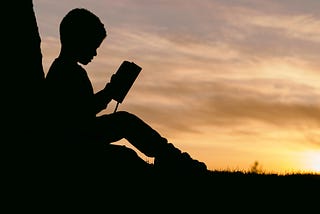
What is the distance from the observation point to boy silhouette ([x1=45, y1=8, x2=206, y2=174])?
319 inches

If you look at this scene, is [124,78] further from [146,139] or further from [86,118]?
[146,139]

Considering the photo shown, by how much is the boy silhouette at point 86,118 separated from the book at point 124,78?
8 centimetres

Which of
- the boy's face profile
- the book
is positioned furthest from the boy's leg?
the boy's face profile

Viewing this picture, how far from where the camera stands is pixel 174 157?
27.1 ft

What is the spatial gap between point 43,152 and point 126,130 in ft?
3.40

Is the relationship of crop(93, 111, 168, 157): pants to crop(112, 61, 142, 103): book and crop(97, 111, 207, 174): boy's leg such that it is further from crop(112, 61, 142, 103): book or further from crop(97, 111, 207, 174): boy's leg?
crop(112, 61, 142, 103): book

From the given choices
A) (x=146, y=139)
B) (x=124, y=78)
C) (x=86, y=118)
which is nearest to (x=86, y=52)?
(x=124, y=78)

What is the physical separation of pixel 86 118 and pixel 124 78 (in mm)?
713

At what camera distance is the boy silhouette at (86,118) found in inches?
319

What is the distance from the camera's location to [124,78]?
850 cm

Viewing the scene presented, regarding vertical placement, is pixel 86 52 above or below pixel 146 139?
above

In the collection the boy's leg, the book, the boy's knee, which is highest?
the book

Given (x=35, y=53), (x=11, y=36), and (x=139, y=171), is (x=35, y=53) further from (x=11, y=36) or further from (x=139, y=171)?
(x=139, y=171)

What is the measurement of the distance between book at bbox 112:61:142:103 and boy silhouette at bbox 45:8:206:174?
77mm
